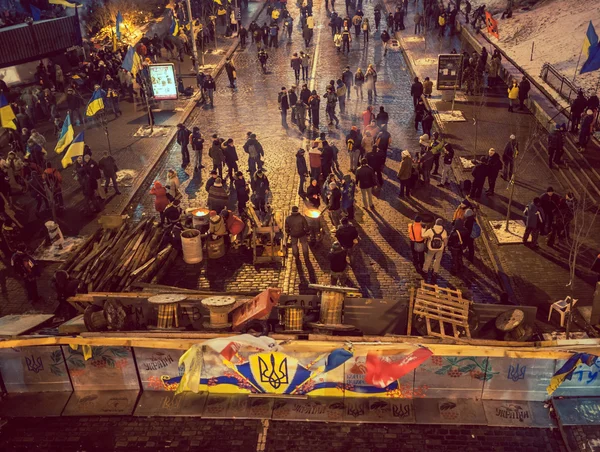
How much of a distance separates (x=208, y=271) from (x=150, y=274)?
1.51 metres

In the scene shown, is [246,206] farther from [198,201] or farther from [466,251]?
[466,251]

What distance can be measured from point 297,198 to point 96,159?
8.23 metres

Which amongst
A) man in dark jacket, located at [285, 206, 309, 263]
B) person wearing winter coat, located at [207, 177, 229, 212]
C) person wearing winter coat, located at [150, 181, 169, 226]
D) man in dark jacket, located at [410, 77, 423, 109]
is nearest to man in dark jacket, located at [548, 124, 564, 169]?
man in dark jacket, located at [410, 77, 423, 109]

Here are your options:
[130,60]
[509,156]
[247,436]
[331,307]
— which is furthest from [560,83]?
[247,436]

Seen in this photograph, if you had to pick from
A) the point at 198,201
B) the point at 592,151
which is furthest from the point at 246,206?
the point at 592,151

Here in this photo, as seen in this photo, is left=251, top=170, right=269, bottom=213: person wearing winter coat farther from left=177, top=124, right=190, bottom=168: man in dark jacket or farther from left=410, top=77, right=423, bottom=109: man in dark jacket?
left=410, top=77, right=423, bottom=109: man in dark jacket

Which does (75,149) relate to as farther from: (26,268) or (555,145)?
(555,145)

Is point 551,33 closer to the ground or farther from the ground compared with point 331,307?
farther from the ground

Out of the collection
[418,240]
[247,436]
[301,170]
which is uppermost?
[301,170]

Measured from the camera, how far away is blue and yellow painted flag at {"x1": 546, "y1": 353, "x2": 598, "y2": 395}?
960cm

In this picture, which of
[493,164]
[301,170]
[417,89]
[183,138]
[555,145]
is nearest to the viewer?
[493,164]

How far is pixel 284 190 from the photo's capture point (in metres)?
19.3

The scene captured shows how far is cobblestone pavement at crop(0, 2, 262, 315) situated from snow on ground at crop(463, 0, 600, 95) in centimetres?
1843

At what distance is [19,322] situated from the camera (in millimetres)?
12367
